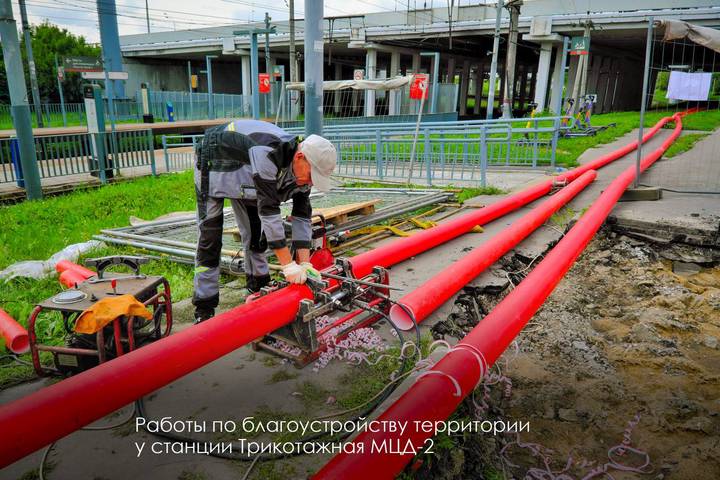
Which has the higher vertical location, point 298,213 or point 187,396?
point 298,213

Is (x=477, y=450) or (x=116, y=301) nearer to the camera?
(x=477, y=450)

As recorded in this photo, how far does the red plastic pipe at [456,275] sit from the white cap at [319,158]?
1043mm

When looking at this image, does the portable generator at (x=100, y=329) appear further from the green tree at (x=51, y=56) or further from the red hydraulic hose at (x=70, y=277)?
the green tree at (x=51, y=56)

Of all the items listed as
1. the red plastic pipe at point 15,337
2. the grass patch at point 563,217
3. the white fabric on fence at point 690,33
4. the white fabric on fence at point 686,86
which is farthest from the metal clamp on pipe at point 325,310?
the white fabric on fence at point 686,86

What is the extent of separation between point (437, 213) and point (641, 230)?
9.28 ft

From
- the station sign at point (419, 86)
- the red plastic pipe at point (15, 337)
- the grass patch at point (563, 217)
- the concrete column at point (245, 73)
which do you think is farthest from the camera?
the concrete column at point (245, 73)

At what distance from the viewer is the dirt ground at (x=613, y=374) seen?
2.88m

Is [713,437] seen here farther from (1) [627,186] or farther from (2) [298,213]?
(1) [627,186]

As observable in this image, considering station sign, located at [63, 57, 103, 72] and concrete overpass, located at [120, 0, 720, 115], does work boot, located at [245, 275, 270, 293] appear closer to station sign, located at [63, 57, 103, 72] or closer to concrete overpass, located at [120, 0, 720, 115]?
station sign, located at [63, 57, 103, 72]

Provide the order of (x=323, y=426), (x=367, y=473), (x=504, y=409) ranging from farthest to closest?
(x=504, y=409)
(x=323, y=426)
(x=367, y=473)

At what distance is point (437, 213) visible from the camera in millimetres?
7926

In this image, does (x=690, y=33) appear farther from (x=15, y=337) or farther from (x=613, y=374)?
(x=15, y=337)

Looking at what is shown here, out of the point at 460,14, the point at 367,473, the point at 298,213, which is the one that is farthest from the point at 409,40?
the point at 367,473

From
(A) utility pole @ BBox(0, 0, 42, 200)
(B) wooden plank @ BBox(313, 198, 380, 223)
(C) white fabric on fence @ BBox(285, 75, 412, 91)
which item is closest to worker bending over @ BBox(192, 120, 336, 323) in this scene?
(B) wooden plank @ BBox(313, 198, 380, 223)
